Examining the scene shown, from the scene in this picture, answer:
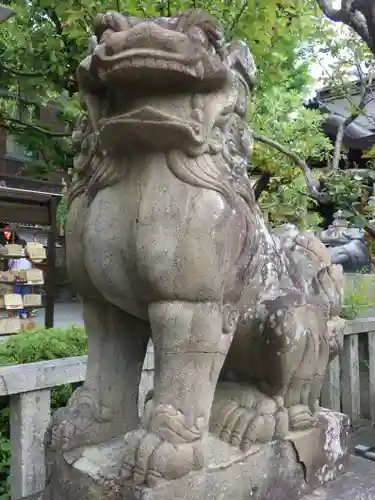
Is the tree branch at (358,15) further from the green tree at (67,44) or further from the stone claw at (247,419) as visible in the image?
the stone claw at (247,419)

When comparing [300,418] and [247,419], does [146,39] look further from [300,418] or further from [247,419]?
[300,418]

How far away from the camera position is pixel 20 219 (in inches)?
193

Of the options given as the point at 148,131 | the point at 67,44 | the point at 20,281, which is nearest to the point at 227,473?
the point at 148,131

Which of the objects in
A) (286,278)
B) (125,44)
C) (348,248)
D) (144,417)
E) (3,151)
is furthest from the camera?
(3,151)

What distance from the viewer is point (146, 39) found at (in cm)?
110

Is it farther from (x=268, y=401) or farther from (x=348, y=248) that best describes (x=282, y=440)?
(x=348, y=248)

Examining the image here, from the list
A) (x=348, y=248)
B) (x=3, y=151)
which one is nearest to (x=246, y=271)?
(x=348, y=248)

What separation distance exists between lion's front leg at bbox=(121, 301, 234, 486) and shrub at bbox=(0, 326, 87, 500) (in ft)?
Result: 5.15

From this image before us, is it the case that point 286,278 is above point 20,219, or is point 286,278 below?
below

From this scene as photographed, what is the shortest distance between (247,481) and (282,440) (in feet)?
0.55

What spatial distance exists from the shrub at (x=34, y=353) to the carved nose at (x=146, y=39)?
6.11ft

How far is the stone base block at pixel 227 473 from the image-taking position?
1.18 m

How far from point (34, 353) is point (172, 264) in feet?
5.78

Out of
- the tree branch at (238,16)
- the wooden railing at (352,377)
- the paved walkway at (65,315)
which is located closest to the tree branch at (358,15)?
the tree branch at (238,16)
